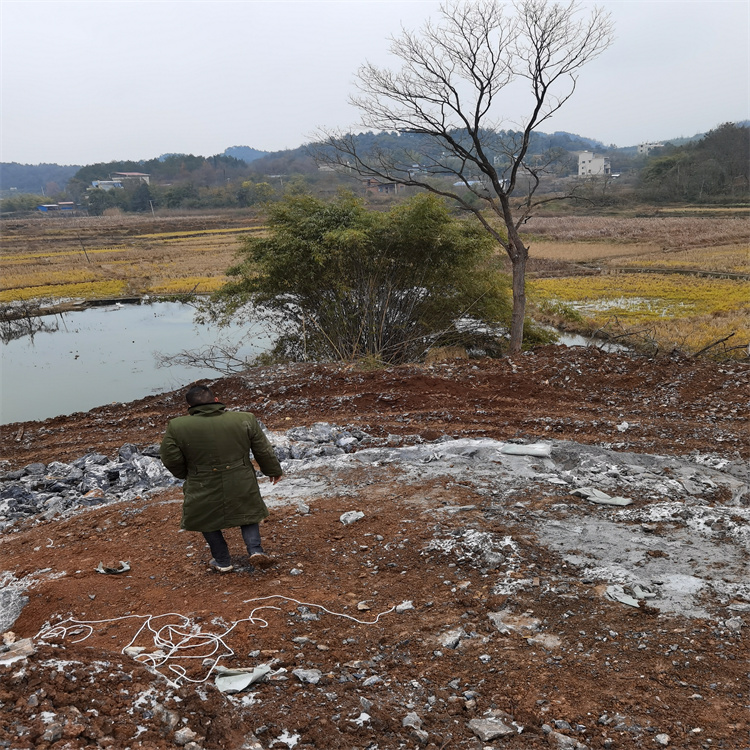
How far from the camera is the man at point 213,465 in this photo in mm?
3576

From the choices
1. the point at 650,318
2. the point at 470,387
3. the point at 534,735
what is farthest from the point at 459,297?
the point at 534,735

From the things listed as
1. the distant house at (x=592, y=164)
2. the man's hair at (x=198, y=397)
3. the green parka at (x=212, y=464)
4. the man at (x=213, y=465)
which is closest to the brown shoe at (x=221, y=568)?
the man at (x=213, y=465)

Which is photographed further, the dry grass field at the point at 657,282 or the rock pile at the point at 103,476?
the dry grass field at the point at 657,282

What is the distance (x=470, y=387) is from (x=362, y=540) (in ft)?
15.2

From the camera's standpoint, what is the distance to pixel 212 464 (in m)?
3.62

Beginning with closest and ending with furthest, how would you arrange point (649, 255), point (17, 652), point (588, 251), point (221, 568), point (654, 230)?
point (17, 652)
point (221, 568)
point (649, 255)
point (588, 251)
point (654, 230)

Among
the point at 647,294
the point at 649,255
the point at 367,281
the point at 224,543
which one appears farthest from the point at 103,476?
the point at 649,255

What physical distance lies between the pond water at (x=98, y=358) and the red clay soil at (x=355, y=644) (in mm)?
8127

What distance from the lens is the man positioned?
358 centimetres

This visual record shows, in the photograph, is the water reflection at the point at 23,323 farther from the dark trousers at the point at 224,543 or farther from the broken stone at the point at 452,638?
the broken stone at the point at 452,638

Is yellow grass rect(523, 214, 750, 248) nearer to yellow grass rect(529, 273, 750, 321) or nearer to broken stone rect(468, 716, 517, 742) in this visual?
yellow grass rect(529, 273, 750, 321)

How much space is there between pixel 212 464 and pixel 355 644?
4.66ft

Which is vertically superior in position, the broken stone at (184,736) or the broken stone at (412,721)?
the broken stone at (184,736)

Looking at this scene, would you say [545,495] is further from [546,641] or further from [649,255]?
[649,255]
